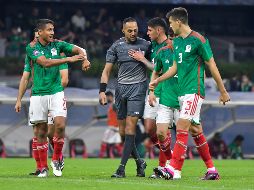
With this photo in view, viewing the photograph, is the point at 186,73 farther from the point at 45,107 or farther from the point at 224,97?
the point at 45,107

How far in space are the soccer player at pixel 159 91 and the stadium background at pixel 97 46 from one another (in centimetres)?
1098

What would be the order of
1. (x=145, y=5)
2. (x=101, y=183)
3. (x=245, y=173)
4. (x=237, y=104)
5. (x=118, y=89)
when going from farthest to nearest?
(x=145, y=5) → (x=237, y=104) → (x=245, y=173) → (x=118, y=89) → (x=101, y=183)

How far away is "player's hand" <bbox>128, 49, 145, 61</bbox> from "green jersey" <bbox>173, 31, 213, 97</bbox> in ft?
3.69

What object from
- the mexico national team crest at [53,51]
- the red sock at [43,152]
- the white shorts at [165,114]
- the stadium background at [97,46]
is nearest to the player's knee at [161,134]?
the white shorts at [165,114]

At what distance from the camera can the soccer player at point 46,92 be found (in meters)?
15.0

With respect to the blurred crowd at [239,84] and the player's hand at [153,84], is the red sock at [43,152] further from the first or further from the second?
the blurred crowd at [239,84]

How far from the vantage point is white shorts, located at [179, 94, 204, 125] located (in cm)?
1385

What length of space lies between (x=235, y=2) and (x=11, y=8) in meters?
8.23

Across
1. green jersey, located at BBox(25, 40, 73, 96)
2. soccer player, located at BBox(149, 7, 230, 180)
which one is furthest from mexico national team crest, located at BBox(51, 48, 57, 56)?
soccer player, located at BBox(149, 7, 230, 180)

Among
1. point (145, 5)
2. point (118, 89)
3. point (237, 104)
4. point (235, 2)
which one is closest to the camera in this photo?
point (118, 89)

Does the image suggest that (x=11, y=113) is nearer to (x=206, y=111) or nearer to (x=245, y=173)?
(x=206, y=111)

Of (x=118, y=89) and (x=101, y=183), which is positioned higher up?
(x=118, y=89)

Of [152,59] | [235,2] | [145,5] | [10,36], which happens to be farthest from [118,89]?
[145,5]

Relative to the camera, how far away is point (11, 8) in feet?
124
